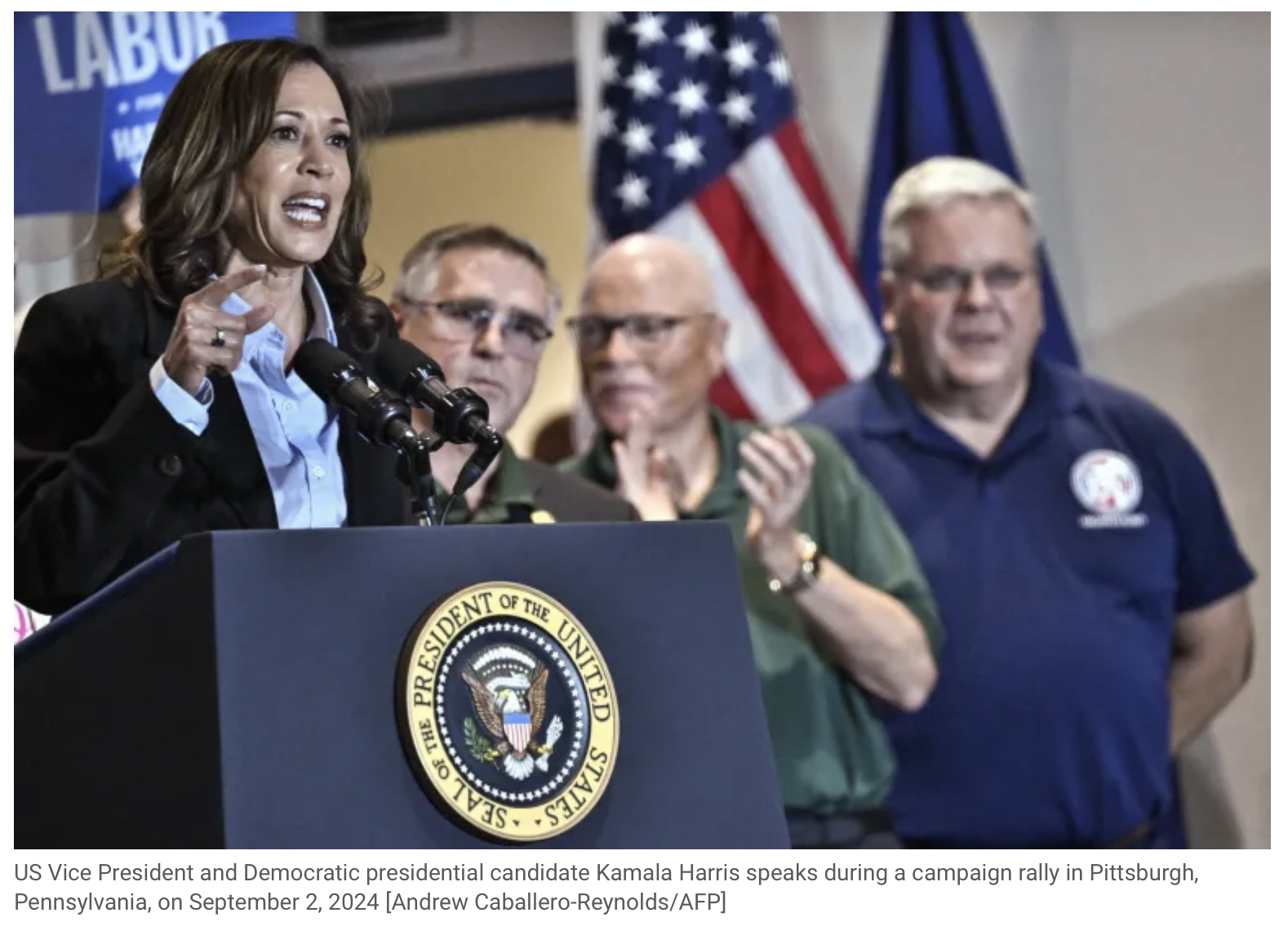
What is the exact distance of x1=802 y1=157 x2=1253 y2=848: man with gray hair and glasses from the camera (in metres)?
3.57

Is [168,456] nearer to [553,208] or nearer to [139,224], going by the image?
[139,224]

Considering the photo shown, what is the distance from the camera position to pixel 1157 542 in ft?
12.1

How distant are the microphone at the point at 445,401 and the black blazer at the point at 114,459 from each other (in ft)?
0.66

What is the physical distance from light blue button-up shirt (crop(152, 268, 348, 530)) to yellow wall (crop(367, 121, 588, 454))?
45.2 inches

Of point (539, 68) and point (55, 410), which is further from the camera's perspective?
point (539, 68)

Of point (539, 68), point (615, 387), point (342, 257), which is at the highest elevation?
point (539, 68)

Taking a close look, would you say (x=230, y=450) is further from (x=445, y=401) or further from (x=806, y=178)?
(x=806, y=178)

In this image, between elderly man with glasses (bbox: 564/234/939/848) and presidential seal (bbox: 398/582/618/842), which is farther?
elderly man with glasses (bbox: 564/234/939/848)

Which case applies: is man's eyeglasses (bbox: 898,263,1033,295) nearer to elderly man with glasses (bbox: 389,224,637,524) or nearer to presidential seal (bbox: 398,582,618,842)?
elderly man with glasses (bbox: 389,224,637,524)

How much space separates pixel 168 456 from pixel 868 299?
217 cm

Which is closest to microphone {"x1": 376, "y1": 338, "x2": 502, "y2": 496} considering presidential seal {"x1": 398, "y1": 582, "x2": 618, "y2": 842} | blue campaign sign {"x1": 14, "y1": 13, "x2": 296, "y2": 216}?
presidential seal {"x1": 398, "y1": 582, "x2": 618, "y2": 842}

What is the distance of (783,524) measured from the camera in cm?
318

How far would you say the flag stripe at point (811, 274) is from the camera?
3.90m
